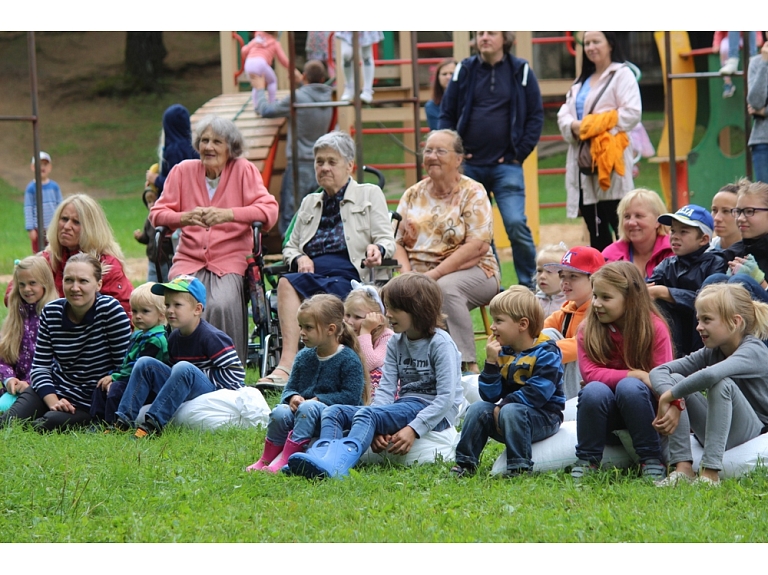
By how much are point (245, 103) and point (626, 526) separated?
33.4ft

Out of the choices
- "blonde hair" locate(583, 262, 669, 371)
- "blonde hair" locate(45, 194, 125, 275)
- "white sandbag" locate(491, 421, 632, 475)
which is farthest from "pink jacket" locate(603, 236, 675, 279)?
"blonde hair" locate(45, 194, 125, 275)

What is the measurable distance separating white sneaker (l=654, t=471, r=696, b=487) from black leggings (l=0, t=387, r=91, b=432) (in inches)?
125

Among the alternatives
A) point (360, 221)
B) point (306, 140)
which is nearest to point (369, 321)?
point (360, 221)

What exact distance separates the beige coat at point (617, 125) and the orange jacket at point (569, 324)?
279cm

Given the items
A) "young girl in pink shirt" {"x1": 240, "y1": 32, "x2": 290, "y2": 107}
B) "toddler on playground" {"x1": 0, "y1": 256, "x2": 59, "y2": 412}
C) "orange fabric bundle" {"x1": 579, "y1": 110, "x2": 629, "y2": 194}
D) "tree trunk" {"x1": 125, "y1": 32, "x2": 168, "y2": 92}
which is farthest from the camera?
"tree trunk" {"x1": 125, "y1": 32, "x2": 168, "y2": 92}

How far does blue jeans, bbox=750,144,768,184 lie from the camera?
8164 mm

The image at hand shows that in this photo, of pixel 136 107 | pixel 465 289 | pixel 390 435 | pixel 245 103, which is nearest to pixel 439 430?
pixel 390 435

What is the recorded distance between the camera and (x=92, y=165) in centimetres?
2745

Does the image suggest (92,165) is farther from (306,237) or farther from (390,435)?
(390,435)

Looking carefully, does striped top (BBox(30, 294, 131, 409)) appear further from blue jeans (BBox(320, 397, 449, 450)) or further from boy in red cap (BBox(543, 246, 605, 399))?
boy in red cap (BBox(543, 246, 605, 399))

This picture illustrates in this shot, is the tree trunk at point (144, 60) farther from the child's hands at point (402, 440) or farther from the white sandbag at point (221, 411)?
the child's hands at point (402, 440)

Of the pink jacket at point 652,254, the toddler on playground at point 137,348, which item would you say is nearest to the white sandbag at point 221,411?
the toddler on playground at point 137,348

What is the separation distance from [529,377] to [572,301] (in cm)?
97

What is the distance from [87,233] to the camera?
6.74 m
